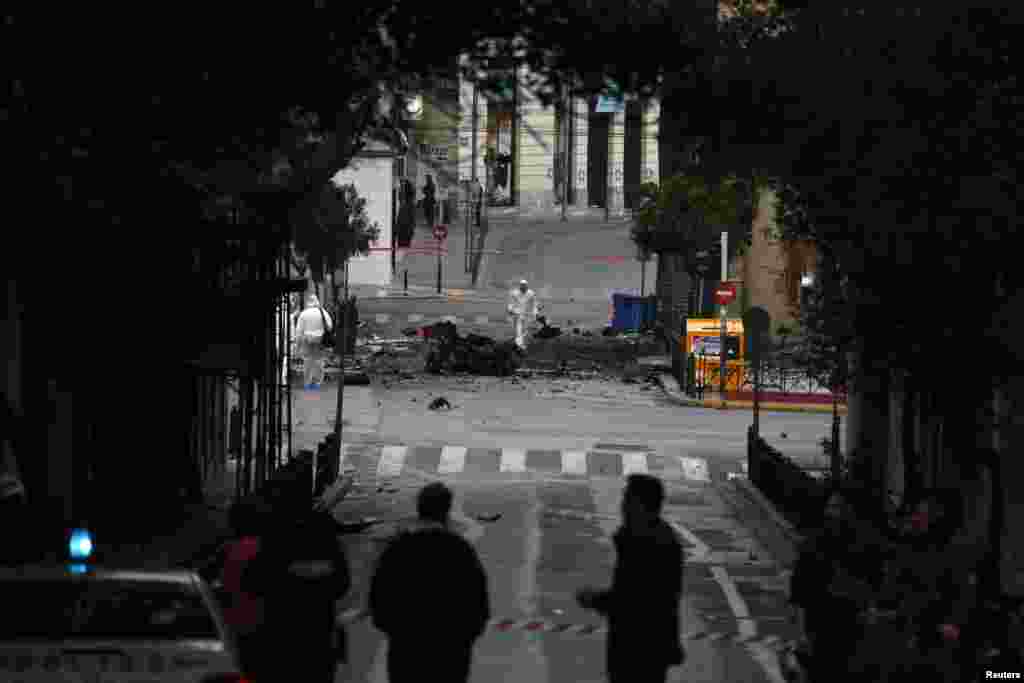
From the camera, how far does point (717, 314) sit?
59.1m

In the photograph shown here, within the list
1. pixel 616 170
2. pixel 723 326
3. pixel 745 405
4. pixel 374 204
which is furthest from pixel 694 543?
pixel 616 170

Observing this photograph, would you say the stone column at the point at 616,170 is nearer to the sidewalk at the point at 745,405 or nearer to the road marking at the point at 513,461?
the sidewalk at the point at 745,405

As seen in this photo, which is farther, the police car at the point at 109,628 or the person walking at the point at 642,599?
the person walking at the point at 642,599

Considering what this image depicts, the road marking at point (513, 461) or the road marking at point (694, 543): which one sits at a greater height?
the road marking at point (513, 461)

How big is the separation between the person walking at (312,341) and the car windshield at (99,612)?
31920 millimetres

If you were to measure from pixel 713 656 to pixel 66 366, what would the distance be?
6.31 m

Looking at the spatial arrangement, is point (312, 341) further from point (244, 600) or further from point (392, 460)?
point (244, 600)

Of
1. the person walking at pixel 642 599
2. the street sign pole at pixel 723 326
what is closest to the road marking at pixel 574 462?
the street sign pole at pixel 723 326

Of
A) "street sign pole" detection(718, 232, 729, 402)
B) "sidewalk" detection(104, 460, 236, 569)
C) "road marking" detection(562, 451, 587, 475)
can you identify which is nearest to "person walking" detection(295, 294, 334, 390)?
"street sign pole" detection(718, 232, 729, 402)

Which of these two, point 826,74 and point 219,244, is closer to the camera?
point 826,74

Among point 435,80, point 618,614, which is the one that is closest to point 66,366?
point 435,80

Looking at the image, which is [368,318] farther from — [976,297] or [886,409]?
[976,297]

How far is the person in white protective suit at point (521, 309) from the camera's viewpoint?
5209 centimetres

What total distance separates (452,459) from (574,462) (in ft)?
5.87
